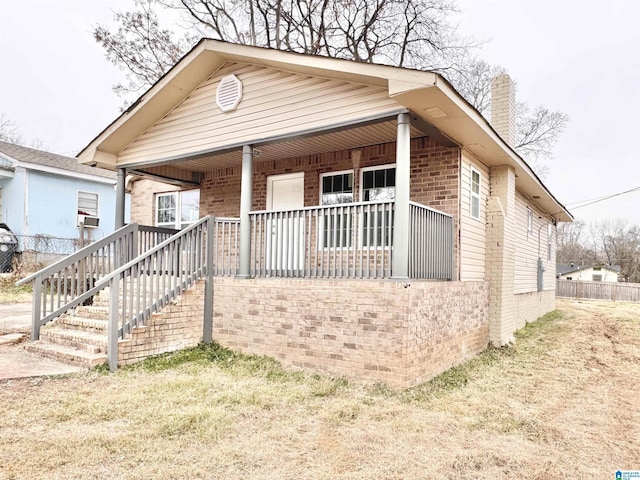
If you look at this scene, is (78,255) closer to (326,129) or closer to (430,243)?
(326,129)

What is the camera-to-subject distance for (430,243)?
22.2 ft

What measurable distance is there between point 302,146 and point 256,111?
1.20m

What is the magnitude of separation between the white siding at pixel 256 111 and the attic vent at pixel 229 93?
0.08 meters

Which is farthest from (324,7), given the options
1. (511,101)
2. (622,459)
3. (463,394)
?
(622,459)

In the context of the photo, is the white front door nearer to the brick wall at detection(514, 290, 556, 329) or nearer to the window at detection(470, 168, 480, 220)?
the window at detection(470, 168, 480, 220)

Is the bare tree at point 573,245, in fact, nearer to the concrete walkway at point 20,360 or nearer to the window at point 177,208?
the window at point 177,208

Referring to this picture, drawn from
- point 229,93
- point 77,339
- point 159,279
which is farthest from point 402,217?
point 77,339

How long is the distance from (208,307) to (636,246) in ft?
183

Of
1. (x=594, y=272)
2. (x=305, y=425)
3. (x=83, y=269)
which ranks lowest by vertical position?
(x=305, y=425)

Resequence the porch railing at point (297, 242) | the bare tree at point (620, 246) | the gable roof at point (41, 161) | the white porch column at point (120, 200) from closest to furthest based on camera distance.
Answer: the porch railing at point (297, 242) < the white porch column at point (120, 200) < the gable roof at point (41, 161) < the bare tree at point (620, 246)

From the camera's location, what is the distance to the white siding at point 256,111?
6617mm

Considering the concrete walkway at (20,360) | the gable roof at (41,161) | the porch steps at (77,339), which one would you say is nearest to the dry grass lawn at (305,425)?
the concrete walkway at (20,360)

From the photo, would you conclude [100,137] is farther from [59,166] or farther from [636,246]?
[636,246]

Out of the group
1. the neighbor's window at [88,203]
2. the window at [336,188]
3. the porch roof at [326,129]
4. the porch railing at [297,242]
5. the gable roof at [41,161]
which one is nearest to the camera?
the porch roof at [326,129]
